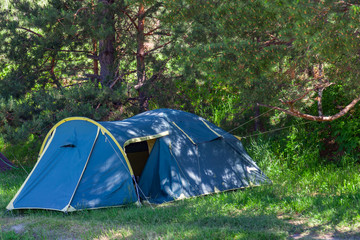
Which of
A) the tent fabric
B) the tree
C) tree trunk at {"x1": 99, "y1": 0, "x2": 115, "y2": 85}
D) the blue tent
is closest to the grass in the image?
the blue tent

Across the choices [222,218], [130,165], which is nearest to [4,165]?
[130,165]

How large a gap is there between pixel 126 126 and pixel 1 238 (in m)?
2.85

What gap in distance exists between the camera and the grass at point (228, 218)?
5375 millimetres

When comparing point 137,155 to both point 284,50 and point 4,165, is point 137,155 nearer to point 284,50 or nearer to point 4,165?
point 284,50

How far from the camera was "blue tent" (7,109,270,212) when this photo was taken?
6895mm

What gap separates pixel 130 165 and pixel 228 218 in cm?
206

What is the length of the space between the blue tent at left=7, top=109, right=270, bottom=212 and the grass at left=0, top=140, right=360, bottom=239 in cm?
25

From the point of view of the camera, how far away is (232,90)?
12.0 meters

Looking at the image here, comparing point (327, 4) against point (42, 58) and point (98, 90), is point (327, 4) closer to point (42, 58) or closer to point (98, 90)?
point (98, 90)

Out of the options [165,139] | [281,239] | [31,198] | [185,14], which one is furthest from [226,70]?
[31,198]

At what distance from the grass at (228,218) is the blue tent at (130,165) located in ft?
0.82

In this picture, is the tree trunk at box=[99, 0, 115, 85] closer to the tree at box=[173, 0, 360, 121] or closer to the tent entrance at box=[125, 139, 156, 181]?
the tent entrance at box=[125, 139, 156, 181]

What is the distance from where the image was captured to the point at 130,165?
720 cm

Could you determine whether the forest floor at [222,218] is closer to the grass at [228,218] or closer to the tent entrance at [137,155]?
the grass at [228,218]
